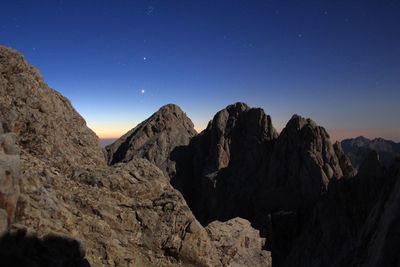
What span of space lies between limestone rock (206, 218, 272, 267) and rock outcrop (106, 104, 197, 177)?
8500 cm

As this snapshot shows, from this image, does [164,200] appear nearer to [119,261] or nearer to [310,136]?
[119,261]

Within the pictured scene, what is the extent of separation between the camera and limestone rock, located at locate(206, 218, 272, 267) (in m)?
28.0

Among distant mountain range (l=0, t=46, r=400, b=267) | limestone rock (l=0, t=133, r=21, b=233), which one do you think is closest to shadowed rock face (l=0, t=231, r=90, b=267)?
distant mountain range (l=0, t=46, r=400, b=267)

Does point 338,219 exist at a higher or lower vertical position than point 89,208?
lower

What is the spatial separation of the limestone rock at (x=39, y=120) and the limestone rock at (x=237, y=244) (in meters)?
11.6

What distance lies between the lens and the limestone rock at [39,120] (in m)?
21.8

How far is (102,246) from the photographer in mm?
18156

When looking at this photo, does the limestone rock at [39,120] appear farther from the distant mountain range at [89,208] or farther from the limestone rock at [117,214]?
the limestone rock at [117,214]

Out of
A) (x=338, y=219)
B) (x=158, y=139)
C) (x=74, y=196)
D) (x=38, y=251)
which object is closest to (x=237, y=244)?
(x=74, y=196)

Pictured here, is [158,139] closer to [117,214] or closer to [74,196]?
[117,214]

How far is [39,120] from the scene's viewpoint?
906 inches

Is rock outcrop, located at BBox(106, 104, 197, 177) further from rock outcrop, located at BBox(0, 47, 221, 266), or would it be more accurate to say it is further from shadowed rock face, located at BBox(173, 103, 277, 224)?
rock outcrop, located at BBox(0, 47, 221, 266)

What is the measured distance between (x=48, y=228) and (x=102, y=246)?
11.9 feet

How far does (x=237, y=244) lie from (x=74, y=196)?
15663mm
